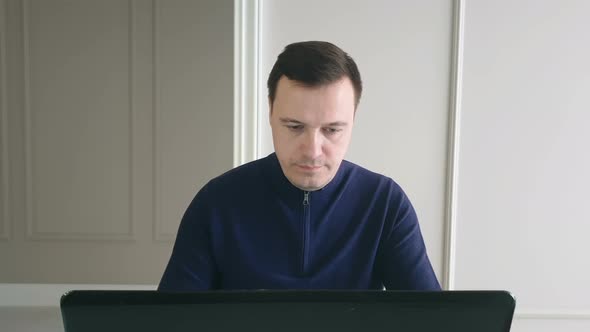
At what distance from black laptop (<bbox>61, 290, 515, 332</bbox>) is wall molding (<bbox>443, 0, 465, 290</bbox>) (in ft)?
4.44

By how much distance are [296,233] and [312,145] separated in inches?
9.6

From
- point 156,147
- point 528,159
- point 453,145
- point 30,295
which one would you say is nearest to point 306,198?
point 453,145

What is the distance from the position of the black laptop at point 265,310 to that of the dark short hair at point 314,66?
0.59 meters

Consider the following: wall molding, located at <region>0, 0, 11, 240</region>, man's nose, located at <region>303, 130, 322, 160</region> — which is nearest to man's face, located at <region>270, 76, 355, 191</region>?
man's nose, located at <region>303, 130, 322, 160</region>

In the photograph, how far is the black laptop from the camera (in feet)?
1.59

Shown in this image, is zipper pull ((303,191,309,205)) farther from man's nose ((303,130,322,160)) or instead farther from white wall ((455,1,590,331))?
white wall ((455,1,590,331))

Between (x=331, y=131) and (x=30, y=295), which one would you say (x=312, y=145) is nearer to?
(x=331, y=131)

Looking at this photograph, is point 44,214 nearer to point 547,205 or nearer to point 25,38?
point 25,38

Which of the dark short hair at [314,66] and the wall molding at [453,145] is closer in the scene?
the dark short hair at [314,66]

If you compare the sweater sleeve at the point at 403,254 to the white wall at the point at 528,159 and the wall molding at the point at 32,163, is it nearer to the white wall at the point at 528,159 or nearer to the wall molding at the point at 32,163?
the white wall at the point at 528,159

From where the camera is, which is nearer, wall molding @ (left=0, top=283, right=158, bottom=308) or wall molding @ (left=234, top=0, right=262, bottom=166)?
wall molding @ (left=234, top=0, right=262, bottom=166)

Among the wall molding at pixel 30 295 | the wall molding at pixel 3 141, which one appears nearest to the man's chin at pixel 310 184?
the wall molding at pixel 30 295

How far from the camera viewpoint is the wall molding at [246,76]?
173 cm

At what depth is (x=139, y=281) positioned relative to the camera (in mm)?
2387
